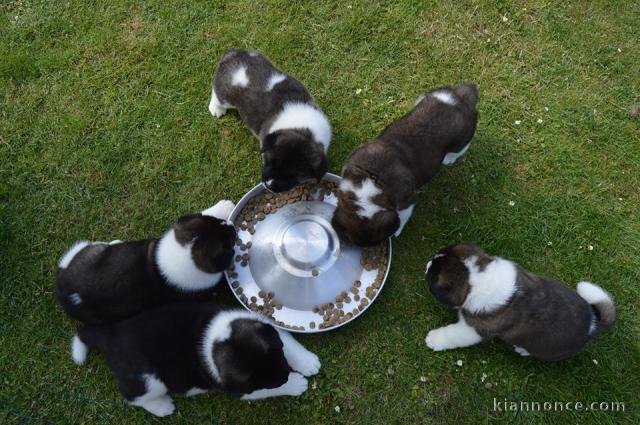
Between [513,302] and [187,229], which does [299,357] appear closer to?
[187,229]

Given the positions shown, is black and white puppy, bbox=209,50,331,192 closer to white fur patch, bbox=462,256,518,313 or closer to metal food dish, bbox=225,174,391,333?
metal food dish, bbox=225,174,391,333

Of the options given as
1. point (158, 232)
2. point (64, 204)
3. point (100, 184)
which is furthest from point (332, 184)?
point (64, 204)

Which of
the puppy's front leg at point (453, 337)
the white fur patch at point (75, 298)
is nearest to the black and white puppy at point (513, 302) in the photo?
the puppy's front leg at point (453, 337)

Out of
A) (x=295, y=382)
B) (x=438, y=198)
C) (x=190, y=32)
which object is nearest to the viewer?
(x=295, y=382)

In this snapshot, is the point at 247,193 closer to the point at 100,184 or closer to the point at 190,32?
the point at 100,184

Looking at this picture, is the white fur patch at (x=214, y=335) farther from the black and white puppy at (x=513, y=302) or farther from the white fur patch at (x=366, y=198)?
the black and white puppy at (x=513, y=302)
